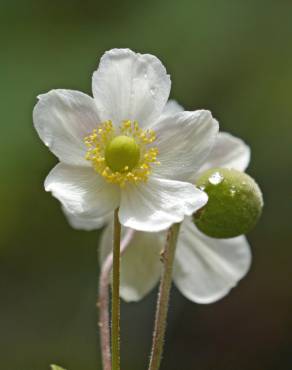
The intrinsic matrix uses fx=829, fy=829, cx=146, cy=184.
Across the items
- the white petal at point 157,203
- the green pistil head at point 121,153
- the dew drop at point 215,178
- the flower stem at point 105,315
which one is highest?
the green pistil head at point 121,153

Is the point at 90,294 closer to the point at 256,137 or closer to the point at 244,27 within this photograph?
the point at 256,137

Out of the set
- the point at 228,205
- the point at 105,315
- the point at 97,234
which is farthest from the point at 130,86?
the point at 97,234

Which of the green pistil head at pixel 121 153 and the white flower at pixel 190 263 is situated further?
the white flower at pixel 190 263

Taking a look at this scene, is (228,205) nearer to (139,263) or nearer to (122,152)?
(122,152)

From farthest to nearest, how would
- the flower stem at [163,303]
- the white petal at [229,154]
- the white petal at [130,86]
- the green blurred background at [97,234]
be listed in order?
1. the green blurred background at [97,234]
2. the white petal at [229,154]
3. the white petal at [130,86]
4. the flower stem at [163,303]

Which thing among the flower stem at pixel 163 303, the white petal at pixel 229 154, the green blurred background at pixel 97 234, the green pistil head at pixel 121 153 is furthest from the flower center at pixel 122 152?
the green blurred background at pixel 97 234

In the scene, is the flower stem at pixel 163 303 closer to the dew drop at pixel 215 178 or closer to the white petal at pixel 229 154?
the dew drop at pixel 215 178
